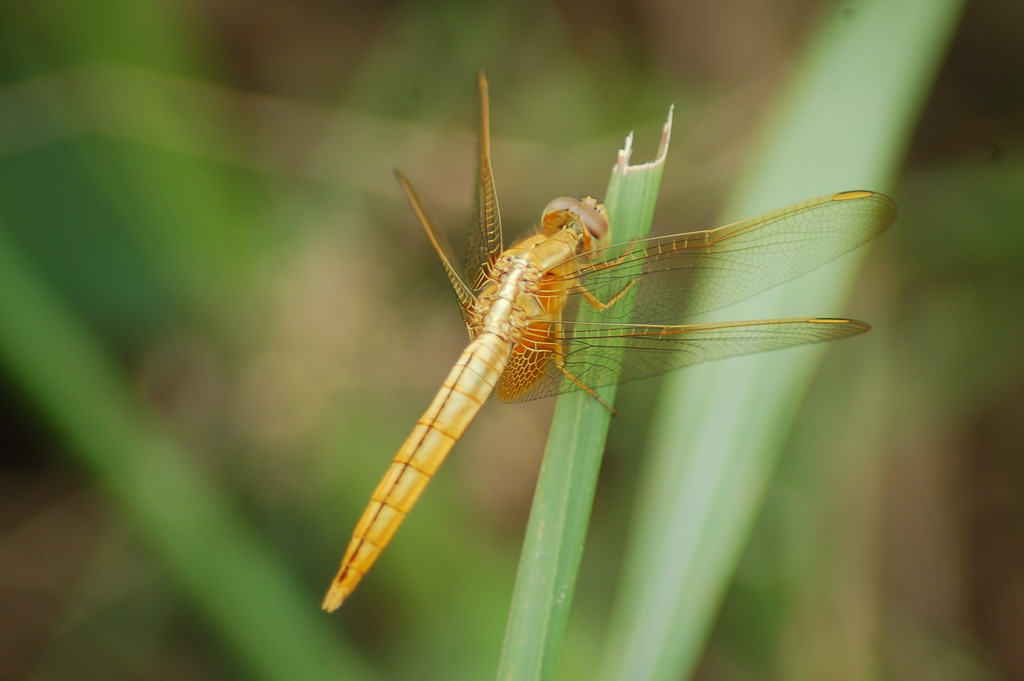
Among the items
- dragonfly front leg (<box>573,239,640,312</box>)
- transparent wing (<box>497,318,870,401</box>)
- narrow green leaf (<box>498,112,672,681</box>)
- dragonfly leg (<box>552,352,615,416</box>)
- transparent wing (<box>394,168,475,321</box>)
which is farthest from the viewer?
transparent wing (<box>394,168,475,321</box>)

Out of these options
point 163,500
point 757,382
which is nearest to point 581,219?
point 757,382

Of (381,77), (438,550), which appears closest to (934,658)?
(438,550)

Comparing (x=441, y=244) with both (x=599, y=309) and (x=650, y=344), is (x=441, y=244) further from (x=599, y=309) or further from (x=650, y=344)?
(x=650, y=344)

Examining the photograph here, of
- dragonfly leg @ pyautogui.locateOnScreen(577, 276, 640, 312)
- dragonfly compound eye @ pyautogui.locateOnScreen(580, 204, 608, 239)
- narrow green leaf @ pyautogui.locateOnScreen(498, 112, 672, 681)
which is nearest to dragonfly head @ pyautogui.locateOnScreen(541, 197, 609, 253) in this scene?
dragonfly compound eye @ pyautogui.locateOnScreen(580, 204, 608, 239)

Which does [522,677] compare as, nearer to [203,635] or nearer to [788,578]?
[788,578]

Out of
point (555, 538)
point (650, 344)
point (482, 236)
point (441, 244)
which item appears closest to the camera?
point (555, 538)

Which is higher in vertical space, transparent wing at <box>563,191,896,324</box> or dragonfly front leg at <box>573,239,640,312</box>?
transparent wing at <box>563,191,896,324</box>

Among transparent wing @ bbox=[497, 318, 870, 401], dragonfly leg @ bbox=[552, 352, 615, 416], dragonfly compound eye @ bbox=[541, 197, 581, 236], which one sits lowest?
dragonfly leg @ bbox=[552, 352, 615, 416]

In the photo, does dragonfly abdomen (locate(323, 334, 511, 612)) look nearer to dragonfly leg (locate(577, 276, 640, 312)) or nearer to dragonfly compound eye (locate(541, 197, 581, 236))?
dragonfly leg (locate(577, 276, 640, 312))
